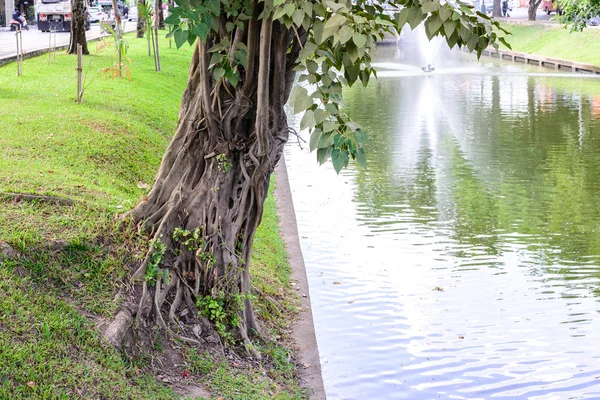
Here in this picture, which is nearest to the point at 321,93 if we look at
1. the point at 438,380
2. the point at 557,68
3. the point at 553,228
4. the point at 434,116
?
the point at 438,380

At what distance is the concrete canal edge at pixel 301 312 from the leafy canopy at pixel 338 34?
2.28 meters

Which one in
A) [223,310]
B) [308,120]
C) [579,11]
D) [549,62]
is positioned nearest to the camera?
[308,120]

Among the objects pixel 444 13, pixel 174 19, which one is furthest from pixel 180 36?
pixel 444 13

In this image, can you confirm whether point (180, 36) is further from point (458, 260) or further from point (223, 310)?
point (458, 260)

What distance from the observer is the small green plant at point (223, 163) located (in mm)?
6152

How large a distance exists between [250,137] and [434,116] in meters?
15.5

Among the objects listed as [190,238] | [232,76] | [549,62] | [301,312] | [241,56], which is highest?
[549,62]

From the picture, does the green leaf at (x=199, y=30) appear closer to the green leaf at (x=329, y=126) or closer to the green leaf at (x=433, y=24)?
the green leaf at (x=329, y=126)

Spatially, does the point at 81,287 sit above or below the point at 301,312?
above

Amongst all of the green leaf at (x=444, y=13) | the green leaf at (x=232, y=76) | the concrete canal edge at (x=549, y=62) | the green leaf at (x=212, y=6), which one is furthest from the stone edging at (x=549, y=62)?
the green leaf at (x=444, y=13)

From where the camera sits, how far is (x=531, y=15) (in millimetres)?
48406

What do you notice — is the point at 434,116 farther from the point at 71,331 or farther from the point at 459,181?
the point at 71,331

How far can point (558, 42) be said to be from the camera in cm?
3938

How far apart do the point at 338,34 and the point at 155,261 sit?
2459 mm
